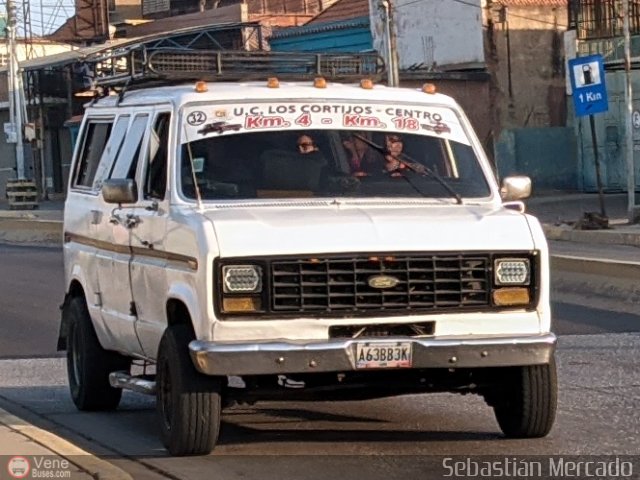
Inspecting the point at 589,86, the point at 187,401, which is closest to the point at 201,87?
the point at 187,401

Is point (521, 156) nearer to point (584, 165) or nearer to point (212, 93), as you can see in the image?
point (584, 165)

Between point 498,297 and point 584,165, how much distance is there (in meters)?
30.4

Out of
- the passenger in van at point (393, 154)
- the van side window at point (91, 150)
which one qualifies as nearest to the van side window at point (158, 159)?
the van side window at point (91, 150)

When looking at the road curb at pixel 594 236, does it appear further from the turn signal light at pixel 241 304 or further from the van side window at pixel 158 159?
the turn signal light at pixel 241 304

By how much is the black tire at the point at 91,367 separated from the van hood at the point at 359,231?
2.34 meters

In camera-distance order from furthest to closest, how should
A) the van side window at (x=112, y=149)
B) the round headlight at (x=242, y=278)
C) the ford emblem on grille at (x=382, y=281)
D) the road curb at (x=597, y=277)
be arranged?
1. the road curb at (x=597, y=277)
2. the van side window at (x=112, y=149)
3. the ford emblem on grille at (x=382, y=281)
4. the round headlight at (x=242, y=278)

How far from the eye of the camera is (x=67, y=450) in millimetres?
7938

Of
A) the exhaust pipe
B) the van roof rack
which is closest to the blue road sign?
the van roof rack

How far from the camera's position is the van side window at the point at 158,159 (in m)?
8.64

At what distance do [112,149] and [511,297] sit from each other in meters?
3.44

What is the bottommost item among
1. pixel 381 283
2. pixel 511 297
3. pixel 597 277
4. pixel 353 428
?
pixel 597 277

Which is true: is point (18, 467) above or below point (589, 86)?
below

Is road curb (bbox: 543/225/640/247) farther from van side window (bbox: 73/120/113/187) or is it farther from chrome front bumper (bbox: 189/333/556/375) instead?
chrome front bumper (bbox: 189/333/556/375)

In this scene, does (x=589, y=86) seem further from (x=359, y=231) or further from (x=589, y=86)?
(x=359, y=231)
